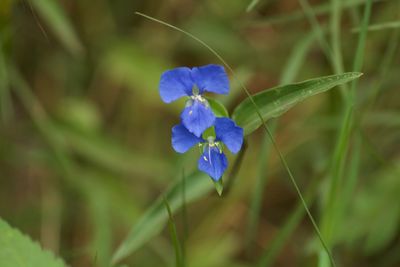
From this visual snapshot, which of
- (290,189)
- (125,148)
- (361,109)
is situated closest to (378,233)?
(361,109)

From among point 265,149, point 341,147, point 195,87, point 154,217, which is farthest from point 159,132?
point 195,87

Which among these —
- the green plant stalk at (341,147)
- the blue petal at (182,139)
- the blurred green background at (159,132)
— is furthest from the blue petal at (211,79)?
the blurred green background at (159,132)

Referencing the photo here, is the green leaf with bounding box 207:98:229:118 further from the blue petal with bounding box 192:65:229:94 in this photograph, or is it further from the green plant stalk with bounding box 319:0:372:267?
the green plant stalk with bounding box 319:0:372:267

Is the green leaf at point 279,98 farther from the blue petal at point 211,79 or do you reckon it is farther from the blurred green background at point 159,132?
the blurred green background at point 159,132

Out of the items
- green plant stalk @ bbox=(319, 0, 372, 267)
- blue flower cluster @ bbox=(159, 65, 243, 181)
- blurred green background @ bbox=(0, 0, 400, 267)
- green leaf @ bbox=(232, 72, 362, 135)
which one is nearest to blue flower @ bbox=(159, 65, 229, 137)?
blue flower cluster @ bbox=(159, 65, 243, 181)

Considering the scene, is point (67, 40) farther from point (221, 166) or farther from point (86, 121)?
point (221, 166)

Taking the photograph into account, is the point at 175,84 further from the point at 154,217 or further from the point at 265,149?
the point at 265,149

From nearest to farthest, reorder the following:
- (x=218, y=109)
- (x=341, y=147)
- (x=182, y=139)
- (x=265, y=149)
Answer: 1. (x=182, y=139)
2. (x=218, y=109)
3. (x=341, y=147)
4. (x=265, y=149)
